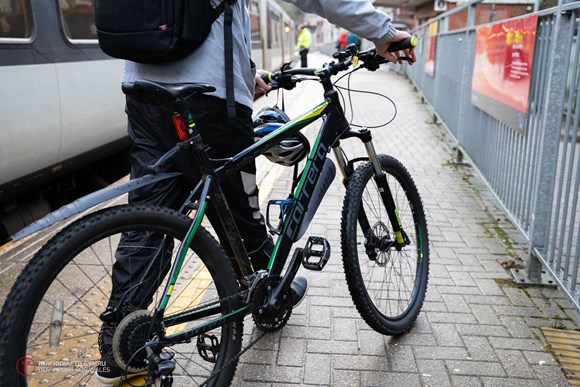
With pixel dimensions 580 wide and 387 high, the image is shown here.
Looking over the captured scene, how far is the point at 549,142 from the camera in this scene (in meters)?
3.67

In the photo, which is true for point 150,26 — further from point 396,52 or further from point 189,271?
point 396,52

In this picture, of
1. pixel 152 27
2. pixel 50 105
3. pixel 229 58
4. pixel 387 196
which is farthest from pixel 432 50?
pixel 152 27

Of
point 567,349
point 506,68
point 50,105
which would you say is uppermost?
point 506,68

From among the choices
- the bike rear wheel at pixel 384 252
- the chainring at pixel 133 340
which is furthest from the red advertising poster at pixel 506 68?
the chainring at pixel 133 340

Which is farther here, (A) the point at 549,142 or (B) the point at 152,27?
(A) the point at 549,142

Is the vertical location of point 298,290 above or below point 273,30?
below

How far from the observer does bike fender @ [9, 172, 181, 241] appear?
5.73 ft

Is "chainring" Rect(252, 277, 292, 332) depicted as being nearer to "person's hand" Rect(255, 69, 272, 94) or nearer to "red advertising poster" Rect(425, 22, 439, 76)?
"person's hand" Rect(255, 69, 272, 94)

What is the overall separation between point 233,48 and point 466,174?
5.20 m

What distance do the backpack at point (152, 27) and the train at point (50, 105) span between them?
2505mm

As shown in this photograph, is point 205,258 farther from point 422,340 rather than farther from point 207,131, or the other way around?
point 422,340

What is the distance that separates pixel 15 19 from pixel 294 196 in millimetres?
3198

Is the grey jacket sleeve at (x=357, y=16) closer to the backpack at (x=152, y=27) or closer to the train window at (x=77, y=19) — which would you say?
the backpack at (x=152, y=27)

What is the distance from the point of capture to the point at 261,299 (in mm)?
2469
